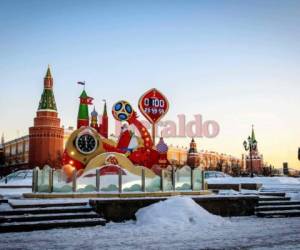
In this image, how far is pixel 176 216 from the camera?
1267 centimetres

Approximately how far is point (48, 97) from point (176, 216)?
275ft

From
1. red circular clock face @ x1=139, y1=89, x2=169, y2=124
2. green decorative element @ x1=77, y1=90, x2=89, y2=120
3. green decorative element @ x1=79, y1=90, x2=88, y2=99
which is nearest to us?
red circular clock face @ x1=139, y1=89, x2=169, y2=124

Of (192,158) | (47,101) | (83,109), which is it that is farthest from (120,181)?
(192,158)

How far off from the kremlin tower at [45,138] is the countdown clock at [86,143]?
80.5 meters

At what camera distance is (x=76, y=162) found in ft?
60.8

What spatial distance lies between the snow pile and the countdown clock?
19.7 feet

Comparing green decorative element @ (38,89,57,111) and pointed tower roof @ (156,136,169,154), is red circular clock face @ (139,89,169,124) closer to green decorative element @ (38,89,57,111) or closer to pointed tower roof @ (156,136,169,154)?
pointed tower roof @ (156,136,169,154)

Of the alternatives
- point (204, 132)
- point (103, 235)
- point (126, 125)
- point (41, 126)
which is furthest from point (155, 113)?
point (41, 126)

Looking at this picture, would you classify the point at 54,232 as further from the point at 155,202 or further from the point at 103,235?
the point at 155,202

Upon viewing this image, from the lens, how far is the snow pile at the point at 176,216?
39.9ft

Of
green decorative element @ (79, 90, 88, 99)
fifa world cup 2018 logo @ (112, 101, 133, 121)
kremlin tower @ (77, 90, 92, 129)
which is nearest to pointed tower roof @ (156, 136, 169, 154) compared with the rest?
fifa world cup 2018 logo @ (112, 101, 133, 121)

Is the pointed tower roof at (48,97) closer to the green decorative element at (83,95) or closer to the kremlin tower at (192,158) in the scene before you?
the kremlin tower at (192,158)

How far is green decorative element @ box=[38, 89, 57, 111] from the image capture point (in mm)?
89137

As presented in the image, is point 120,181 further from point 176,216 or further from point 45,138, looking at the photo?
point 45,138
